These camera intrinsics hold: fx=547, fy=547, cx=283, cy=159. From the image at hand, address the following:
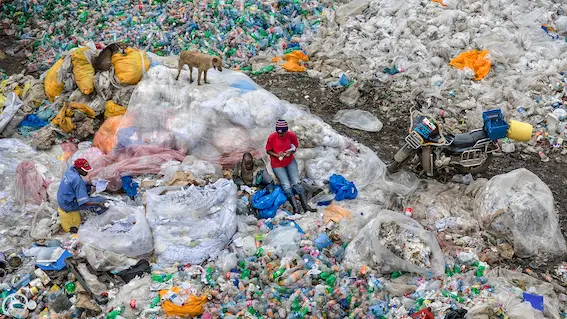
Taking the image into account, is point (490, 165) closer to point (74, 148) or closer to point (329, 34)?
point (329, 34)

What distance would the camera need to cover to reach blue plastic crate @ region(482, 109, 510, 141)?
20.6ft

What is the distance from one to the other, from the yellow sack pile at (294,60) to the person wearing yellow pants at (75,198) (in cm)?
439

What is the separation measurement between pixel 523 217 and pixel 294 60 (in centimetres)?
489

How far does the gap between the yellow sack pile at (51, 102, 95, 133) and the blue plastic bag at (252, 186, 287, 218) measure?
274 cm

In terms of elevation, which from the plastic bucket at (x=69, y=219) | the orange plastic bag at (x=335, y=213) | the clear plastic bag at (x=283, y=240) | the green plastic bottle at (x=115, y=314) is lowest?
the green plastic bottle at (x=115, y=314)

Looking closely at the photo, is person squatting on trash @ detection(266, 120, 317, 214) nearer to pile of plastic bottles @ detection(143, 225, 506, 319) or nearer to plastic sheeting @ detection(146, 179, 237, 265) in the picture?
plastic sheeting @ detection(146, 179, 237, 265)

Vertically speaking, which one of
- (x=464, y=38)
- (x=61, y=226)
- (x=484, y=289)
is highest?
(x=464, y=38)

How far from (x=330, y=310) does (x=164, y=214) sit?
6.51 ft

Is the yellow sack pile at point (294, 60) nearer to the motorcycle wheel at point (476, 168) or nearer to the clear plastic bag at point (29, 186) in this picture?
the motorcycle wheel at point (476, 168)

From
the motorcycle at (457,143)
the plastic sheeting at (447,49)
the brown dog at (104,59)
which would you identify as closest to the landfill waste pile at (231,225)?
the brown dog at (104,59)

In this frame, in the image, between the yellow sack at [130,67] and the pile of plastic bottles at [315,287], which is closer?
the pile of plastic bottles at [315,287]

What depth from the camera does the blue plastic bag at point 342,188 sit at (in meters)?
6.34

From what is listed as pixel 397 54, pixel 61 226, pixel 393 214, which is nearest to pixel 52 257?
pixel 61 226

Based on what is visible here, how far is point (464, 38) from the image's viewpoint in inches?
354
